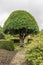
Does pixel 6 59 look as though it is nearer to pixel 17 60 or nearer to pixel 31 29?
pixel 17 60

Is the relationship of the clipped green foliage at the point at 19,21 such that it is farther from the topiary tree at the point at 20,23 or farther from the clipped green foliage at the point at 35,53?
the clipped green foliage at the point at 35,53

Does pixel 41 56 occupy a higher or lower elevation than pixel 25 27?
lower

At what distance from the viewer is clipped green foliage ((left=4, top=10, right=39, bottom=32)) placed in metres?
28.8

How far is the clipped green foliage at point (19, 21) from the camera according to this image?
94.4 ft

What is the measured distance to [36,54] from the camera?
48.4 ft

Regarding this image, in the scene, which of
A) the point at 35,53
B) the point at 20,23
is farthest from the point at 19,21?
the point at 35,53

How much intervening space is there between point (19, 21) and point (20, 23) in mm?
279

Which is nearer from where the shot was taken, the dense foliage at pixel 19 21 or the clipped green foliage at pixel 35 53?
the clipped green foliage at pixel 35 53

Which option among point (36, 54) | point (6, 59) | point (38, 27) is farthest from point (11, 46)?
point (38, 27)

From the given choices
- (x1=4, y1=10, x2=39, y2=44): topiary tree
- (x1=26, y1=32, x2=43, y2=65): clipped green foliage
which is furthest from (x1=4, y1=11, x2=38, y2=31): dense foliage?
(x1=26, y1=32, x2=43, y2=65): clipped green foliage

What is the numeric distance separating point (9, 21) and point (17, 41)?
4.58 m

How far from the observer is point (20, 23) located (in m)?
28.9

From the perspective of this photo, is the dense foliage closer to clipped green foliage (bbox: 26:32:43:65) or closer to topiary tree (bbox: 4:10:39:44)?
topiary tree (bbox: 4:10:39:44)

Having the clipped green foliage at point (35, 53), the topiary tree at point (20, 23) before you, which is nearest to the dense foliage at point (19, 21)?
the topiary tree at point (20, 23)
